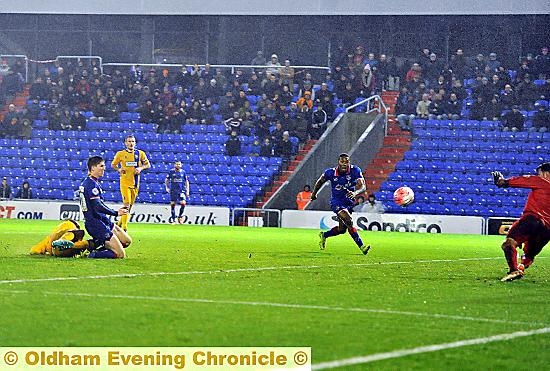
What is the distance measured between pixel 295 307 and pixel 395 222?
25.1 meters

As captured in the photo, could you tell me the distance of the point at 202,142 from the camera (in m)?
40.8

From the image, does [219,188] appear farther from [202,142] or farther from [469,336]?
[469,336]

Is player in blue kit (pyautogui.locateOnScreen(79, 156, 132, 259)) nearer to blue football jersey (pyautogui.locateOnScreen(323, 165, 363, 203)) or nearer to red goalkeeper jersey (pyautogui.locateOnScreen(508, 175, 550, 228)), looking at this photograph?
blue football jersey (pyautogui.locateOnScreen(323, 165, 363, 203))

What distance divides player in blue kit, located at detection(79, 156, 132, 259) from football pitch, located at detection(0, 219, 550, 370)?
48 cm

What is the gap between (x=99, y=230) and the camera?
53.1ft

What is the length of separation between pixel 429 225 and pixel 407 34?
1141 cm

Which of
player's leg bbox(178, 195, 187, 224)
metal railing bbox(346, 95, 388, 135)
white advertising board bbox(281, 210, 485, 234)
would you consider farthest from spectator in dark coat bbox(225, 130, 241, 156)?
player's leg bbox(178, 195, 187, 224)

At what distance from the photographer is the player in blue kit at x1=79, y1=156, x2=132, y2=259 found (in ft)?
52.6

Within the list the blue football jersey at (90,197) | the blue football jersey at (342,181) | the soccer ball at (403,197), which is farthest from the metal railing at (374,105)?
the blue football jersey at (90,197)

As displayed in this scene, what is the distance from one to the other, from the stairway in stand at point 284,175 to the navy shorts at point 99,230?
2133 cm

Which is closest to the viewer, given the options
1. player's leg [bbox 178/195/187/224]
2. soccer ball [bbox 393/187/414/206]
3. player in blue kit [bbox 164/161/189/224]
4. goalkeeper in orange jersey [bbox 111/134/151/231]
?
soccer ball [bbox 393/187/414/206]

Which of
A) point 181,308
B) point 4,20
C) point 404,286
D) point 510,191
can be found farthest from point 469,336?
point 4,20

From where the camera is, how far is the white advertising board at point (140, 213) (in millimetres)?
36438

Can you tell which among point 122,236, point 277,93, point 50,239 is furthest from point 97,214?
point 277,93
